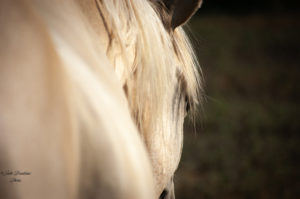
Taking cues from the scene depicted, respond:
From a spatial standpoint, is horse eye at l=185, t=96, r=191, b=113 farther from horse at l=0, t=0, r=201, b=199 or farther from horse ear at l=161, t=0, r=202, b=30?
horse at l=0, t=0, r=201, b=199

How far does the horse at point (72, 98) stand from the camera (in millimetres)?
594

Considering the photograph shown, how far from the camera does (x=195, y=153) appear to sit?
541 centimetres

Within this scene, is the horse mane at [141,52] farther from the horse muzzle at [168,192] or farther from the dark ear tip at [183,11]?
the horse muzzle at [168,192]

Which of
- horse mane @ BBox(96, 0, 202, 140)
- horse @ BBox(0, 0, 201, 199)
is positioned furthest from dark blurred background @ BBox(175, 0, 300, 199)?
horse @ BBox(0, 0, 201, 199)

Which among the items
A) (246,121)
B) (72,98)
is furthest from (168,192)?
(246,121)

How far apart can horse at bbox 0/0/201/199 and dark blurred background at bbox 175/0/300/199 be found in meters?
0.51

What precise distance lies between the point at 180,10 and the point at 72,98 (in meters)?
0.59

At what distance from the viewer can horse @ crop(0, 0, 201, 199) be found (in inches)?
23.4

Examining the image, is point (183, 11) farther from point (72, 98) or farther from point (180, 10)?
point (72, 98)

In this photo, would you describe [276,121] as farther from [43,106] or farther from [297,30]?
[297,30]

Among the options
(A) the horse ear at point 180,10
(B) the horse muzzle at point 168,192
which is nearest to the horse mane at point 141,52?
(A) the horse ear at point 180,10

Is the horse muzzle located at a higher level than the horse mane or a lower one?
lower

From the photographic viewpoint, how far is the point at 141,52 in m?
0.92

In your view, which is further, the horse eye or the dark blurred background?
the dark blurred background
